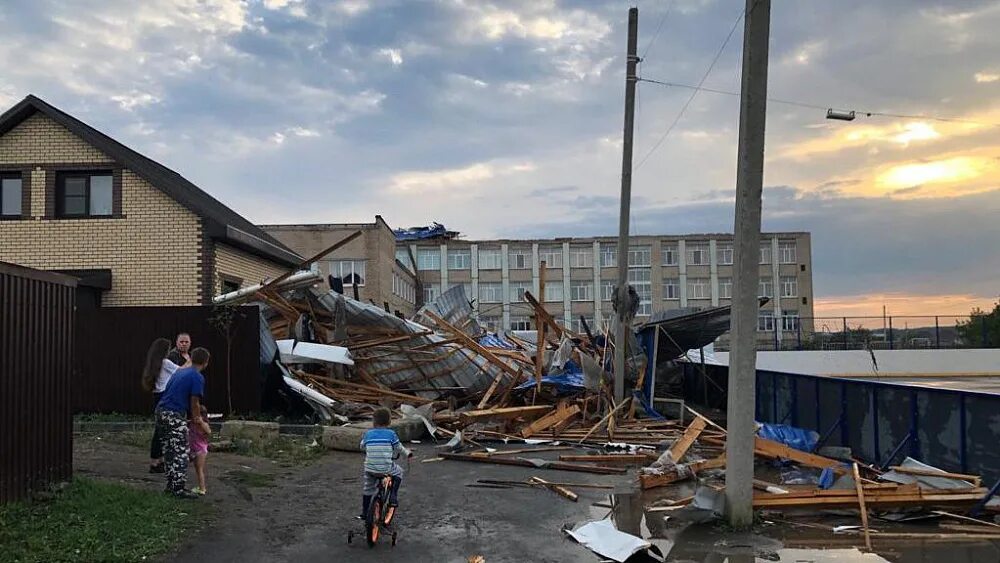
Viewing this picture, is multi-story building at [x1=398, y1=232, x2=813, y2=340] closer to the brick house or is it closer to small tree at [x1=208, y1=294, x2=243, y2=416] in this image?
the brick house

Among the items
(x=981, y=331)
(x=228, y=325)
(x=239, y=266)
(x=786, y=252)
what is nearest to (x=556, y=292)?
(x=786, y=252)

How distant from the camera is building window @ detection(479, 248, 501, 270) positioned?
73.1 meters

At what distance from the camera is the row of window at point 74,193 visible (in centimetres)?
1758

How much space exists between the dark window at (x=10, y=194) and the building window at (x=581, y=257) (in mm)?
57918

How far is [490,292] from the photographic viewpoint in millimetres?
73000

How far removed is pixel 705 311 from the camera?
16.8 meters

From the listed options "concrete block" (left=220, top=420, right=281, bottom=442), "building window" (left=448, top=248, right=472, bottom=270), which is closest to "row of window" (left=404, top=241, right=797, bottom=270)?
→ "building window" (left=448, top=248, right=472, bottom=270)

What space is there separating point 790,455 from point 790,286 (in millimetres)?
65930

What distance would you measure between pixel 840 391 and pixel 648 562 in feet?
23.5

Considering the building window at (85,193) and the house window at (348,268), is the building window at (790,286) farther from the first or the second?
the building window at (85,193)

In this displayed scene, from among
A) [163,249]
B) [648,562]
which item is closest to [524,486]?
[648,562]

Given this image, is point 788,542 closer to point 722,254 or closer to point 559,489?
point 559,489

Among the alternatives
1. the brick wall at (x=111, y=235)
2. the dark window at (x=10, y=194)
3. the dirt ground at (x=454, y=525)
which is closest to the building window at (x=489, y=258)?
the brick wall at (x=111, y=235)

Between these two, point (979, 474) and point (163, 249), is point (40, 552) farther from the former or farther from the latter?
point (163, 249)
